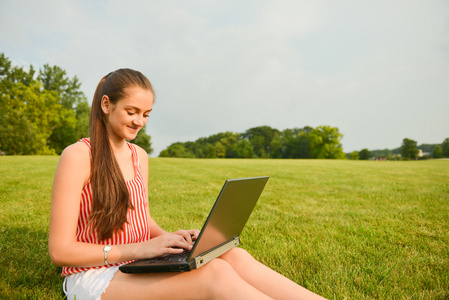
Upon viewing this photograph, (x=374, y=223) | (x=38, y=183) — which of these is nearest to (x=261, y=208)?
(x=374, y=223)

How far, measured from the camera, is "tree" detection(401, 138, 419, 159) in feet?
260

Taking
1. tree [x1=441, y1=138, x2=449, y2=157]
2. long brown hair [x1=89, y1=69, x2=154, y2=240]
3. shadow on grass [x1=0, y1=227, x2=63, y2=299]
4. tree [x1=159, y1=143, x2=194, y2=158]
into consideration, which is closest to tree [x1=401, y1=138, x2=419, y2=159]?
A: tree [x1=441, y1=138, x2=449, y2=157]

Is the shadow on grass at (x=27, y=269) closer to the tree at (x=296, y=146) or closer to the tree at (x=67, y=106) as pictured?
the tree at (x=67, y=106)

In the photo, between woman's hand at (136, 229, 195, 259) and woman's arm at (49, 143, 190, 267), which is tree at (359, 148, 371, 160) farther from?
woman's arm at (49, 143, 190, 267)

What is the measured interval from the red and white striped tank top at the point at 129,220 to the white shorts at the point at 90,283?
5cm

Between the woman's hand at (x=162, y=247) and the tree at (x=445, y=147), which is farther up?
the tree at (x=445, y=147)

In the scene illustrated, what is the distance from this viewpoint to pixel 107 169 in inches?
70.0

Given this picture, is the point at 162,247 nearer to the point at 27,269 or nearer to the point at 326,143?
the point at 27,269

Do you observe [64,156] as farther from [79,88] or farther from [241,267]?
[79,88]

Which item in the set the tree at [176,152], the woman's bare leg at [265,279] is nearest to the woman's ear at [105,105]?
the woman's bare leg at [265,279]

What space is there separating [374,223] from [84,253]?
4.45 metres

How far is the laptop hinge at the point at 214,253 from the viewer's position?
4.93ft

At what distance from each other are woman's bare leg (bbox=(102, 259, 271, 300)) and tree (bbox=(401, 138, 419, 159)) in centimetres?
9224

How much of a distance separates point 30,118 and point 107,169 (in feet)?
147
